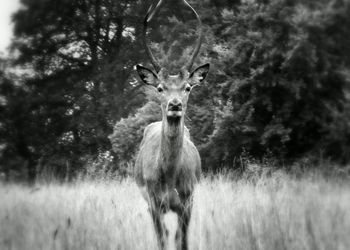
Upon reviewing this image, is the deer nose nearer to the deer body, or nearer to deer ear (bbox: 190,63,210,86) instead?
the deer body

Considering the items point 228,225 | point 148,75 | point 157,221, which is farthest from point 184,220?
point 148,75

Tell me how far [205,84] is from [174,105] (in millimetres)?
7359

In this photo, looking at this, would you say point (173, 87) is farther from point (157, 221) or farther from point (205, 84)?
point (205, 84)

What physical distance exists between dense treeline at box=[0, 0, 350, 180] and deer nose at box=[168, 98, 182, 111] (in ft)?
5.31

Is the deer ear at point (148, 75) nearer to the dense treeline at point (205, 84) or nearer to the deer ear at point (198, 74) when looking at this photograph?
the deer ear at point (198, 74)

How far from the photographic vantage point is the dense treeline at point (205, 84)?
277 inches

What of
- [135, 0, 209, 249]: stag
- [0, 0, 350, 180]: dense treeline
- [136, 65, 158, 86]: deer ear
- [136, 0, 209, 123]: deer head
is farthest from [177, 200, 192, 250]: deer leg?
[136, 65, 158, 86]: deer ear

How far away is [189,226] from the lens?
16.0ft

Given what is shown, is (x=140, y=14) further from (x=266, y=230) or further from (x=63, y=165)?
(x=266, y=230)

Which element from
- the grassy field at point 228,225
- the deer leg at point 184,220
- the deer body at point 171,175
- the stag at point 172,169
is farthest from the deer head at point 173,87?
the grassy field at point 228,225

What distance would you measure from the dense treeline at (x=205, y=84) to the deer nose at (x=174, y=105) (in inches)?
63.7

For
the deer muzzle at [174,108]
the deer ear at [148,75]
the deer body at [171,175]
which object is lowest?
the deer body at [171,175]

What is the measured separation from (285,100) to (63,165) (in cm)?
1051

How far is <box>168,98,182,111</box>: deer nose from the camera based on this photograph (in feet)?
14.8
